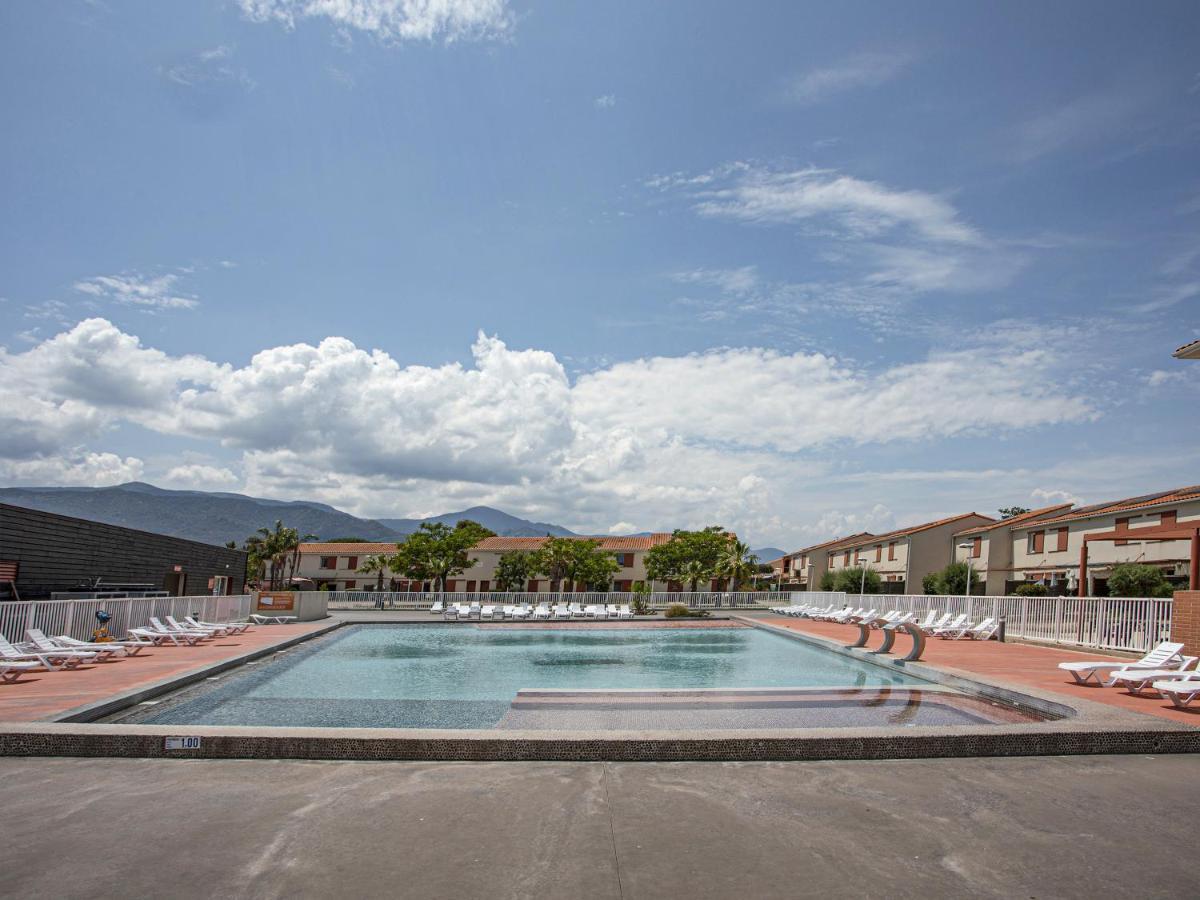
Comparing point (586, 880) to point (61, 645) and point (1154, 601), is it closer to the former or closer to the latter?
point (61, 645)

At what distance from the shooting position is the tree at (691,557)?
168 ft

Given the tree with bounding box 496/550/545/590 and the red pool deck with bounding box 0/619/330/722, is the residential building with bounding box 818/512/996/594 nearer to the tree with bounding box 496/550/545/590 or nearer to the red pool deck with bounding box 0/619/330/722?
the tree with bounding box 496/550/545/590

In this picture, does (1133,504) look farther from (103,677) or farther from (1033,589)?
(103,677)

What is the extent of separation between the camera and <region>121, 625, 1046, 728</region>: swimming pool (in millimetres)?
8961

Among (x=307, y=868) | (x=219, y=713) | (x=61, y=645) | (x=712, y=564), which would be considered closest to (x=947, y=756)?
(x=307, y=868)

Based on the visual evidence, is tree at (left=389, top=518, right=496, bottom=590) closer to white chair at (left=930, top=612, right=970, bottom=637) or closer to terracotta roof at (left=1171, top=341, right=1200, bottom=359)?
white chair at (left=930, top=612, right=970, bottom=637)

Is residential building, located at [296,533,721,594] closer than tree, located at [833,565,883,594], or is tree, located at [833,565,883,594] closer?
tree, located at [833,565,883,594]

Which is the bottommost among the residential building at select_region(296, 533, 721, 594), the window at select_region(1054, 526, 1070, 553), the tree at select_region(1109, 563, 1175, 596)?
the residential building at select_region(296, 533, 721, 594)

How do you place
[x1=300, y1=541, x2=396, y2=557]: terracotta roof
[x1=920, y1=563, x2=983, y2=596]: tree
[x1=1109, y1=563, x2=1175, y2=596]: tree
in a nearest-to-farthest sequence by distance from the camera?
1. [x1=1109, y1=563, x2=1175, y2=596]: tree
2. [x1=920, y1=563, x2=983, y2=596]: tree
3. [x1=300, y1=541, x2=396, y2=557]: terracotta roof

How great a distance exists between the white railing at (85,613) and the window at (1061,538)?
3263 centimetres

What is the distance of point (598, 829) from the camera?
4684 mm

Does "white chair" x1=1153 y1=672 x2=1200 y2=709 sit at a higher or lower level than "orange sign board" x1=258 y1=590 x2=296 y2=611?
higher

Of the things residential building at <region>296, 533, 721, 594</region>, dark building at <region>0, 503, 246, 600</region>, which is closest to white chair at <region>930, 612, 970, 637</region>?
dark building at <region>0, 503, 246, 600</region>

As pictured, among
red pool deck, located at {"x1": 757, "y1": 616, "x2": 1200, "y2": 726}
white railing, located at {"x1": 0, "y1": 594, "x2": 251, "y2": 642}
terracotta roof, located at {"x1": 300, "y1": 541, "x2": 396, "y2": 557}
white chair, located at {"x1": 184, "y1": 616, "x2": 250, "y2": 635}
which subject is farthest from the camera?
terracotta roof, located at {"x1": 300, "y1": 541, "x2": 396, "y2": 557}
